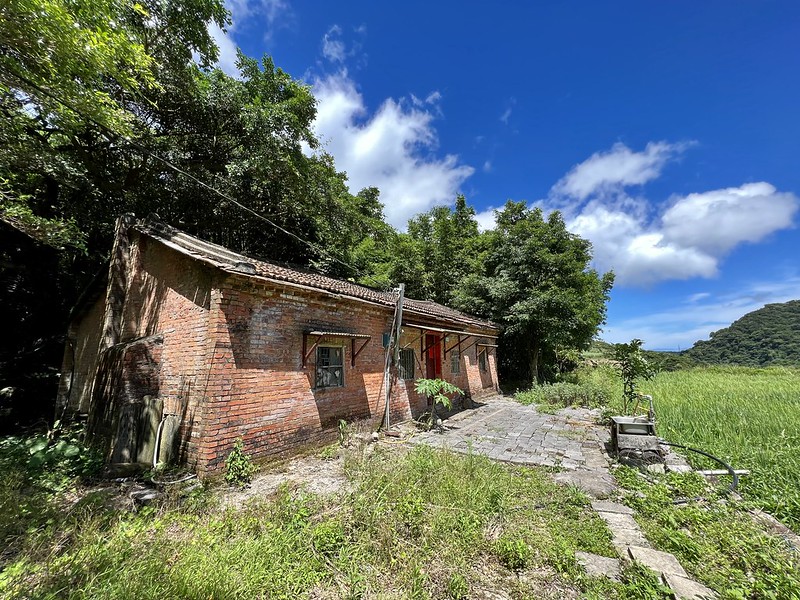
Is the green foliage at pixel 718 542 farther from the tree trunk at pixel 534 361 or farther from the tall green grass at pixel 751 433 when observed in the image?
the tree trunk at pixel 534 361

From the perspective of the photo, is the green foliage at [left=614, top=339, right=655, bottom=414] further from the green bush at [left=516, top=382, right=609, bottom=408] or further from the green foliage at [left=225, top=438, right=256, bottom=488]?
the green foliage at [left=225, top=438, right=256, bottom=488]

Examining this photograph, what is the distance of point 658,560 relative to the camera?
10.4ft

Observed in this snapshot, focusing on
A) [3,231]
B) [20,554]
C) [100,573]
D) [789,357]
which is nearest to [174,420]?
[20,554]

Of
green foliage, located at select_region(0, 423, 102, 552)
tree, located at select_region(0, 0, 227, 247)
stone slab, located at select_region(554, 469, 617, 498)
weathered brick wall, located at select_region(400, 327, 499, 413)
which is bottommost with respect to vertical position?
stone slab, located at select_region(554, 469, 617, 498)

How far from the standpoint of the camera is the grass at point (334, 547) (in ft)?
8.79

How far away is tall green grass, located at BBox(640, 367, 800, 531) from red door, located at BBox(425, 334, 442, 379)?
245 inches

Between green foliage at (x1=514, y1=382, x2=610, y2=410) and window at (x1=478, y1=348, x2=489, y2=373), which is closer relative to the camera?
green foliage at (x1=514, y1=382, x2=610, y2=410)

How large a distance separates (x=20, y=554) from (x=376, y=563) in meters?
3.34

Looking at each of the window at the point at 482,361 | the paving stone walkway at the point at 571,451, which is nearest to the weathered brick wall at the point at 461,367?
the window at the point at 482,361

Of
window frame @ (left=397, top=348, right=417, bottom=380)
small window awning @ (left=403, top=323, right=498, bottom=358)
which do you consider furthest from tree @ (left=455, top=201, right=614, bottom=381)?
window frame @ (left=397, top=348, right=417, bottom=380)

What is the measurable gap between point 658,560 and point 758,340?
6262 cm

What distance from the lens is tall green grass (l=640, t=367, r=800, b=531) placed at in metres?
4.71

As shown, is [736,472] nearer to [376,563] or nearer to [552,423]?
[552,423]

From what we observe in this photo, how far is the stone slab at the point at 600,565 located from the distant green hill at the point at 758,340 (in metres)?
48.4
